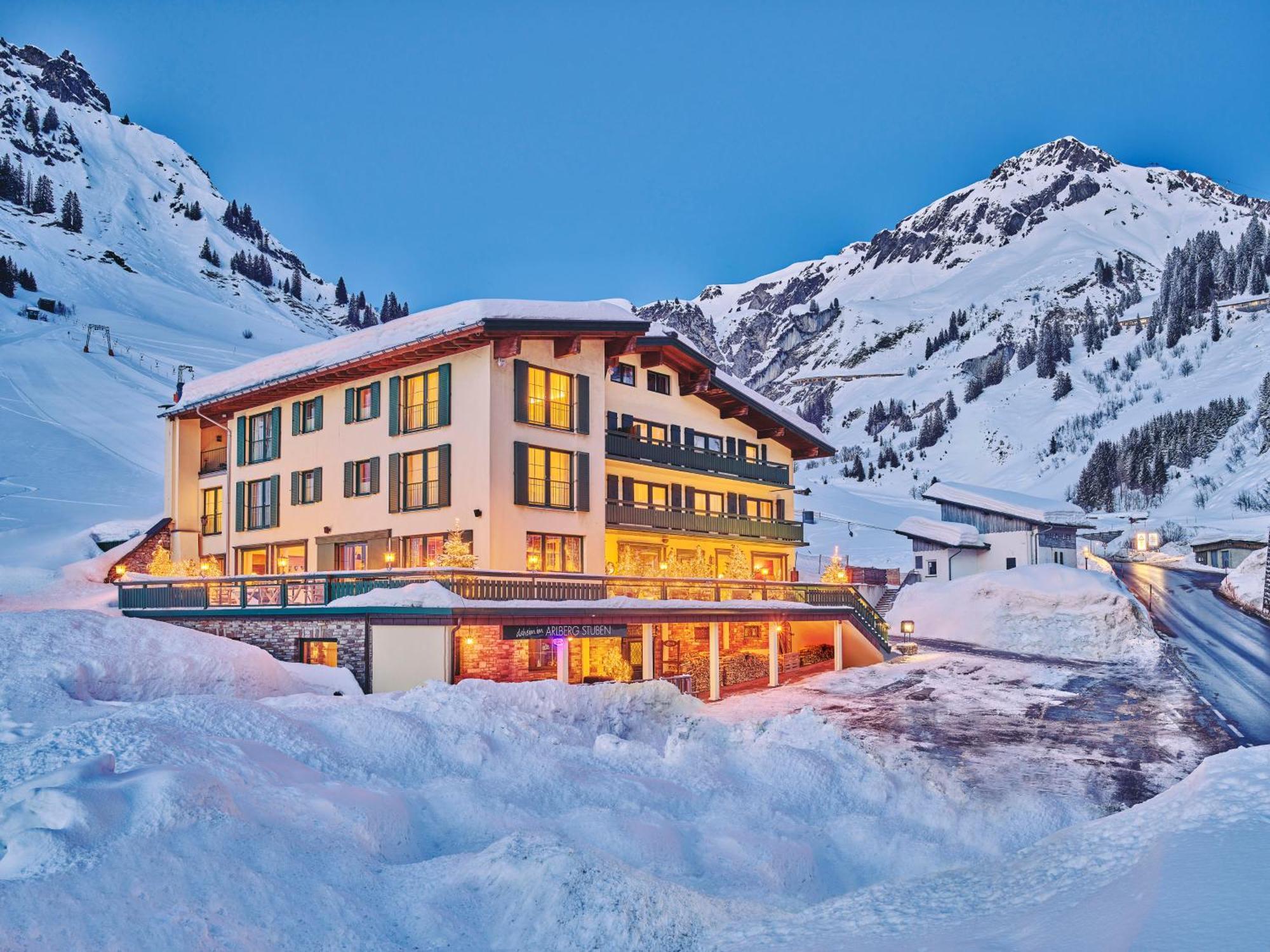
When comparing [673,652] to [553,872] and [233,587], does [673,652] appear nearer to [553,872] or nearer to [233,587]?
[233,587]

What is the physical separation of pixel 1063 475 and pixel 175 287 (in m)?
125

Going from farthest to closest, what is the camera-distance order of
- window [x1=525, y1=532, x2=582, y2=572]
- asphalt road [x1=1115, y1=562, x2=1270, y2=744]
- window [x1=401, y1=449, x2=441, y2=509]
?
window [x1=525, y1=532, x2=582, y2=572] < window [x1=401, y1=449, x2=441, y2=509] < asphalt road [x1=1115, y1=562, x2=1270, y2=744]

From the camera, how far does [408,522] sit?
110 ft

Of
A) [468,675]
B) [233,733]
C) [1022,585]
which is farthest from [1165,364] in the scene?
[233,733]

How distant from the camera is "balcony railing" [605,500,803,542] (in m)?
38.8

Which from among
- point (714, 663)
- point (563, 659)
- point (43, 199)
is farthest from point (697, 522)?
point (43, 199)

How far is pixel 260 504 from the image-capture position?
39.8 m

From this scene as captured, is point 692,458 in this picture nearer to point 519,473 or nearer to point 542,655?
point 519,473

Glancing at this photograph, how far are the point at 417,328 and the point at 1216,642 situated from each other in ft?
111

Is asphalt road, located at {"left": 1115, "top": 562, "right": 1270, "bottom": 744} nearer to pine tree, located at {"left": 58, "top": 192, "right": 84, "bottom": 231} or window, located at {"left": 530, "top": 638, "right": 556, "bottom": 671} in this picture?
window, located at {"left": 530, "top": 638, "right": 556, "bottom": 671}

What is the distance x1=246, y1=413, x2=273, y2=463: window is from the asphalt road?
33492mm

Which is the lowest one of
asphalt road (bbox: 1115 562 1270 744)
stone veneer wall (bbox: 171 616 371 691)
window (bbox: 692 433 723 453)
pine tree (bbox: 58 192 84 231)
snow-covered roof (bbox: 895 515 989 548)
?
asphalt road (bbox: 1115 562 1270 744)

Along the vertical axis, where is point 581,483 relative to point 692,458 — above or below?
below

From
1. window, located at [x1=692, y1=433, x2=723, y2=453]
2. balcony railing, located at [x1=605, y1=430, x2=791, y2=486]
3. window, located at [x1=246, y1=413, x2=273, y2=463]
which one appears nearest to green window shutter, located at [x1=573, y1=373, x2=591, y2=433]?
balcony railing, located at [x1=605, y1=430, x2=791, y2=486]
